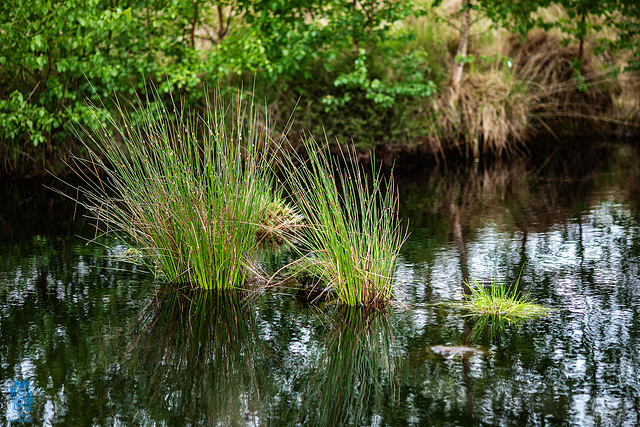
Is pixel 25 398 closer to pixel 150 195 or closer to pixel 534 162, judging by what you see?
pixel 150 195

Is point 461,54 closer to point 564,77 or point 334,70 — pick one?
point 334,70

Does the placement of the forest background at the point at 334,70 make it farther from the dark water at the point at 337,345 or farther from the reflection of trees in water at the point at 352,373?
the reflection of trees in water at the point at 352,373

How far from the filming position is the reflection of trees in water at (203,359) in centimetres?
313

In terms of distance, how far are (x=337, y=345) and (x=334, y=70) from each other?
7418 millimetres

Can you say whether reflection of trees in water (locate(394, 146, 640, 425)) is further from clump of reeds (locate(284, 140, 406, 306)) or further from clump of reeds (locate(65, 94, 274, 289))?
clump of reeds (locate(65, 94, 274, 289))

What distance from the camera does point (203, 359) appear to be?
3711 millimetres

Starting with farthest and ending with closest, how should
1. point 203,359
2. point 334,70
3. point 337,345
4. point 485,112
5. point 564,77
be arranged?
point 564,77, point 485,112, point 334,70, point 337,345, point 203,359

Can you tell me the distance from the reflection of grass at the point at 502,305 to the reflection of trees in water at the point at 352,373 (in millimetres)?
538

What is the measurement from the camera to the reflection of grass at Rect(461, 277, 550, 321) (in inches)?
164

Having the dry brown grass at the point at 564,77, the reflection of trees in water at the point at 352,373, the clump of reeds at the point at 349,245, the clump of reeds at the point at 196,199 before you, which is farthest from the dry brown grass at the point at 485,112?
the reflection of trees in water at the point at 352,373

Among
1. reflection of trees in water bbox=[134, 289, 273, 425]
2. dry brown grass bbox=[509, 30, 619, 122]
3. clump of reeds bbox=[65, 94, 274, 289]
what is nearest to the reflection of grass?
reflection of trees in water bbox=[134, 289, 273, 425]

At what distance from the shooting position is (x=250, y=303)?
4.61 meters

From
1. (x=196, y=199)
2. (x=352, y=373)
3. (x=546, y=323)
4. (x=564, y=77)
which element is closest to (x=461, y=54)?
(x=564, y=77)

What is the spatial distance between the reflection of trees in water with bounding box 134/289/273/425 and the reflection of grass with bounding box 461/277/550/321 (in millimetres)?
1295
